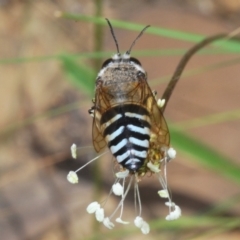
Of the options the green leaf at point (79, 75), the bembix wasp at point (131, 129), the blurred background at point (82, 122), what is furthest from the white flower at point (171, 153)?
the blurred background at point (82, 122)

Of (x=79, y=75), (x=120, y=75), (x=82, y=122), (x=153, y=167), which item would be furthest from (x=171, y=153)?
(x=82, y=122)

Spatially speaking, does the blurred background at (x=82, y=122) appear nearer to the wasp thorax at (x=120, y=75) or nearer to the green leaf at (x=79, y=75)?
the green leaf at (x=79, y=75)

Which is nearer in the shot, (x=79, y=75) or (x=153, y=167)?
(x=153, y=167)

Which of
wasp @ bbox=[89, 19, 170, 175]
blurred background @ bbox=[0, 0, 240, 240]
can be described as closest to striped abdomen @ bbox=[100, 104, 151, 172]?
wasp @ bbox=[89, 19, 170, 175]

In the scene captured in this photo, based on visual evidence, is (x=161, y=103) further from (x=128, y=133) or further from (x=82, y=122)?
(x=82, y=122)

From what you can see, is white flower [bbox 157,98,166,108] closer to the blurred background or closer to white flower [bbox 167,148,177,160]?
white flower [bbox 167,148,177,160]

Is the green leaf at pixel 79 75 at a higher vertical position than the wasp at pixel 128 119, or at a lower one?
higher

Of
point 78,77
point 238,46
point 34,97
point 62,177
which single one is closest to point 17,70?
point 34,97
